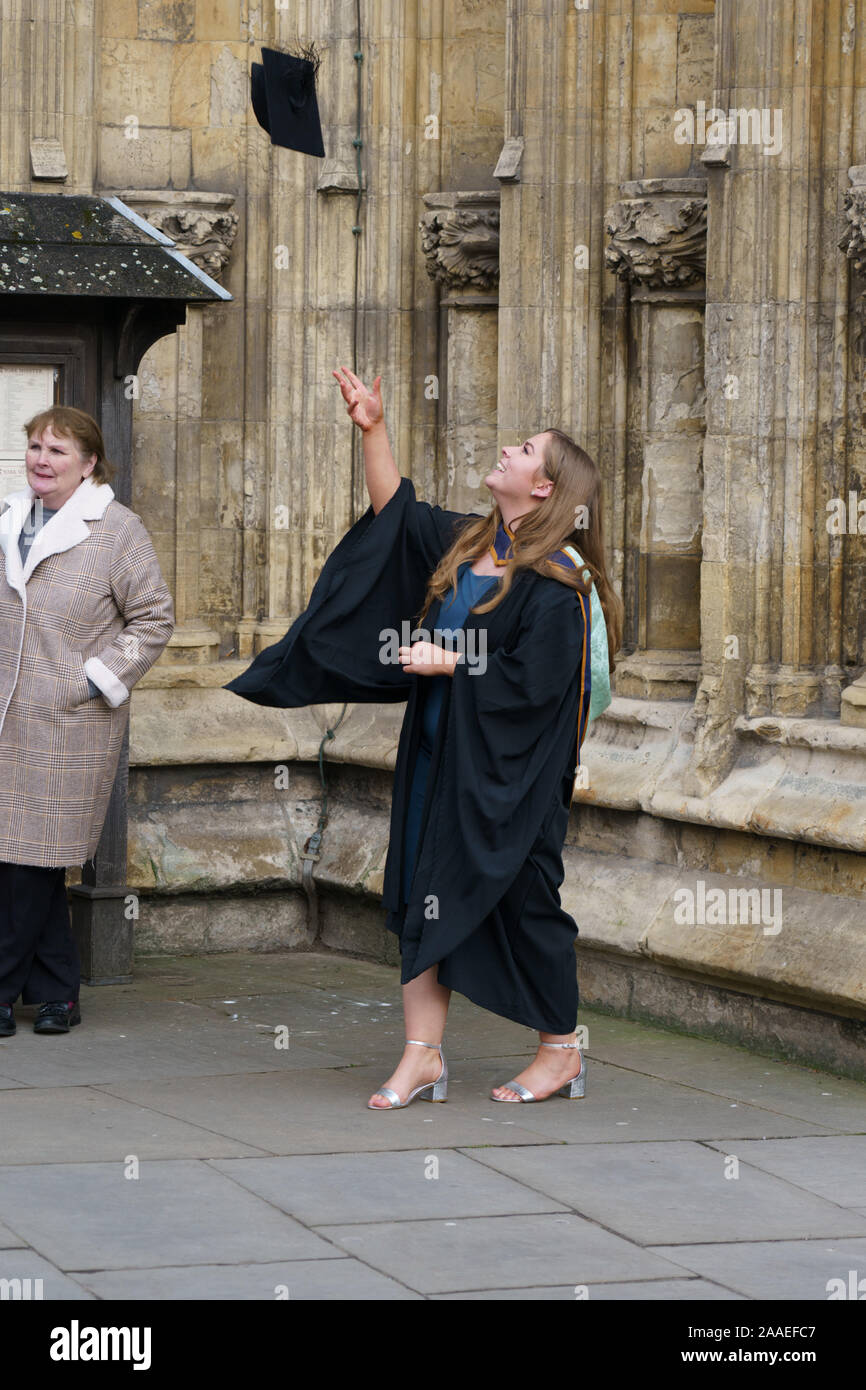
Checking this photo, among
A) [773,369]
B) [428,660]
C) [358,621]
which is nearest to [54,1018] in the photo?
[358,621]

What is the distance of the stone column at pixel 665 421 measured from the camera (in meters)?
7.16

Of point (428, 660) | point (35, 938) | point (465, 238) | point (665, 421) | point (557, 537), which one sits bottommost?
point (35, 938)

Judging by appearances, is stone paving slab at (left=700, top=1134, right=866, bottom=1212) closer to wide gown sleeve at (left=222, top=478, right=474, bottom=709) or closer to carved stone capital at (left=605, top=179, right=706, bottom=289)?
wide gown sleeve at (left=222, top=478, right=474, bottom=709)

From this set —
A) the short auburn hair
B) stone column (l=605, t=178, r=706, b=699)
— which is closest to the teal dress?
the short auburn hair

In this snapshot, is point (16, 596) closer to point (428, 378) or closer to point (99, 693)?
point (99, 693)

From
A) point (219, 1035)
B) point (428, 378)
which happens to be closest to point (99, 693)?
point (219, 1035)

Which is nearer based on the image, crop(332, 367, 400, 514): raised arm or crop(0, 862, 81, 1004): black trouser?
crop(332, 367, 400, 514): raised arm

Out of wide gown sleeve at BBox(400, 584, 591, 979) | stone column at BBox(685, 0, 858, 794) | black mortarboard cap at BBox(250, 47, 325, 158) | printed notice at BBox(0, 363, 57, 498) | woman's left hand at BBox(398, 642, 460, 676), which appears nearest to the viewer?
woman's left hand at BBox(398, 642, 460, 676)

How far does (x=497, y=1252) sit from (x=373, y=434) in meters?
2.21

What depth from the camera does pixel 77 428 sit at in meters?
6.37

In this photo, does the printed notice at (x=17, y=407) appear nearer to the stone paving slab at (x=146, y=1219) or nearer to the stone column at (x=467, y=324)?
the stone column at (x=467, y=324)

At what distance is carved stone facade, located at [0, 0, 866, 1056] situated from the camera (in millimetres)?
6672

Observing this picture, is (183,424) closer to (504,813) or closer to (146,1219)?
(504,813)

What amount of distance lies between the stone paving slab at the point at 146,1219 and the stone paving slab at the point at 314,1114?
39cm
